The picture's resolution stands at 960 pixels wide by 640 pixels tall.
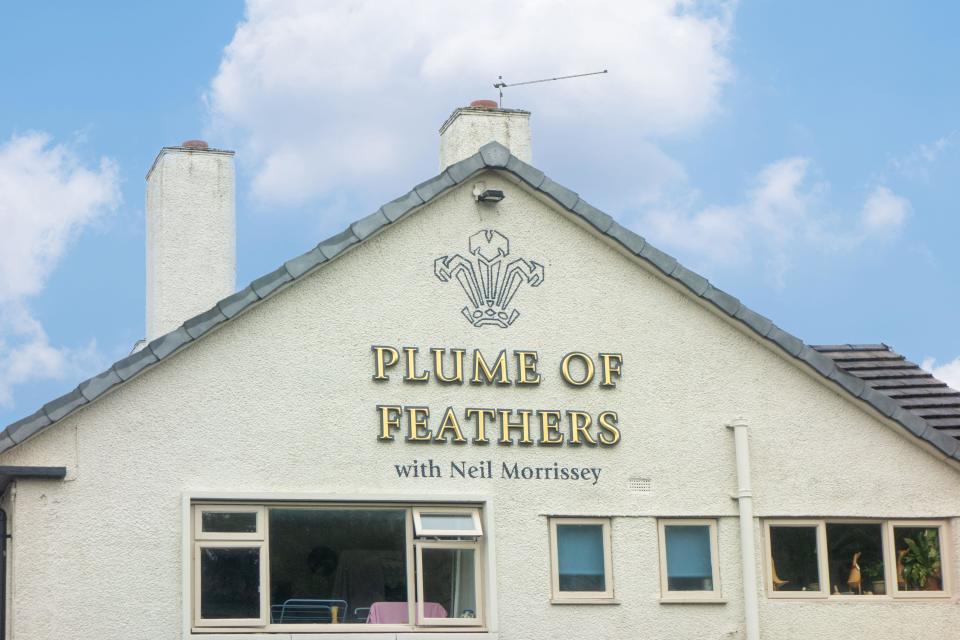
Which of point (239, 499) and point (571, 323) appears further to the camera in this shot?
point (571, 323)

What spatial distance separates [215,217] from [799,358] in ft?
26.4

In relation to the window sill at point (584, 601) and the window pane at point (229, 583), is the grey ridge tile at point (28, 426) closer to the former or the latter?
the window pane at point (229, 583)

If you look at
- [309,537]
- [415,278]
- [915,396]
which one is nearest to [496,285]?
[415,278]

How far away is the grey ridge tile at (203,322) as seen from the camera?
1927 cm

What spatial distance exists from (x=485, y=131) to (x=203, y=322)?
535 centimetres

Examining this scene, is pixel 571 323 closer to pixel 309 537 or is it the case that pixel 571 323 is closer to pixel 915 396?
pixel 309 537

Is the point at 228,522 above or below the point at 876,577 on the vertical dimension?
above

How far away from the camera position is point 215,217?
23406 millimetres

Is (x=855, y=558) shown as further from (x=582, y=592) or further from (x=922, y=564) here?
(x=582, y=592)

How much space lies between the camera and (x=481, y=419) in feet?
67.1

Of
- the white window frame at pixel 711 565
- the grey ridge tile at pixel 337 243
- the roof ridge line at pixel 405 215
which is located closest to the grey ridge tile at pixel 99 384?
the roof ridge line at pixel 405 215

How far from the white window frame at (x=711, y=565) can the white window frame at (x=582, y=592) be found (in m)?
0.64

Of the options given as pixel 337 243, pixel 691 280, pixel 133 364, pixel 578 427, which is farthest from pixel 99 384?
pixel 691 280

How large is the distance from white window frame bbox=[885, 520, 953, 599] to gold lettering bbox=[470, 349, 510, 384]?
17.6 ft
